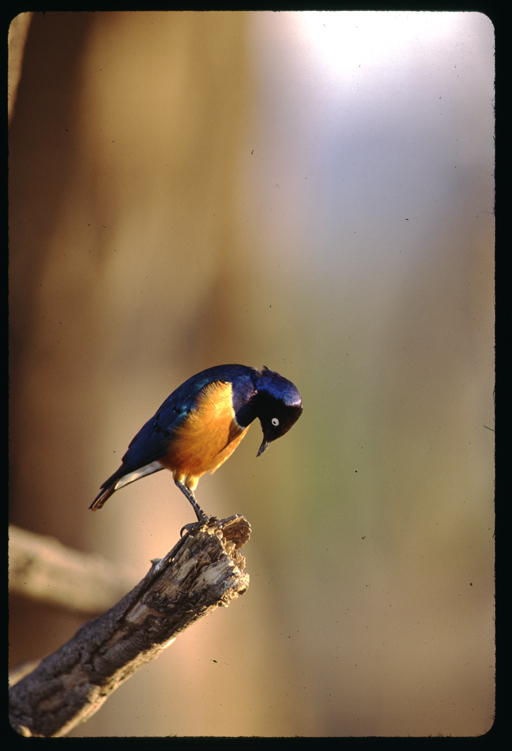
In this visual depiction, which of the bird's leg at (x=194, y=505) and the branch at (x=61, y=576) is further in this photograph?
the branch at (x=61, y=576)

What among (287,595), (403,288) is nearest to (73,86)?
(403,288)

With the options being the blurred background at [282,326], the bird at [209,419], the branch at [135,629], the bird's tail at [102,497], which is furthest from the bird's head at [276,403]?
the bird's tail at [102,497]

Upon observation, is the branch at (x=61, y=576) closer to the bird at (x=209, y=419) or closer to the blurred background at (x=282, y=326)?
the blurred background at (x=282, y=326)

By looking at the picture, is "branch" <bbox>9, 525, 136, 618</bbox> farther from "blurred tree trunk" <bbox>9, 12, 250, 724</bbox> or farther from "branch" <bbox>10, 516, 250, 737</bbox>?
"branch" <bbox>10, 516, 250, 737</bbox>

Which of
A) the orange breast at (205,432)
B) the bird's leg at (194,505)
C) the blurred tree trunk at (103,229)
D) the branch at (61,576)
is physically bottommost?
the branch at (61,576)

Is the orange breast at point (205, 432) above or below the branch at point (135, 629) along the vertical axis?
above

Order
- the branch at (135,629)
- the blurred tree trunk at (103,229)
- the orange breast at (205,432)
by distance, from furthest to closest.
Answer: the blurred tree trunk at (103,229)
the orange breast at (205,432)
the branch at (135,629)

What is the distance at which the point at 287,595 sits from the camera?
1893 mm

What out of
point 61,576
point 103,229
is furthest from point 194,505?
point 103,229

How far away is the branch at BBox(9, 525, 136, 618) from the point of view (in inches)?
66.9

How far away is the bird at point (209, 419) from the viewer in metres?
1.51

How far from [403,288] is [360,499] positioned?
741mm

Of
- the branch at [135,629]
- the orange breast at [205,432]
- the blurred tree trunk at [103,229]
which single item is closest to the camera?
the branch at [135,629]

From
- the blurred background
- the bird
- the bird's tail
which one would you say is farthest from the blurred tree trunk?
the bird
